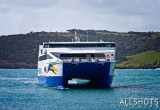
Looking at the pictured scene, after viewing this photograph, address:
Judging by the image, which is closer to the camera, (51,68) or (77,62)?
(77,62)

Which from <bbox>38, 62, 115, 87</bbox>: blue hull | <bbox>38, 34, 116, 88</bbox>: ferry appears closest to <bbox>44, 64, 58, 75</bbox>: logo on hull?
<bbox>38, 34, 116, 88</bbox>: ferry

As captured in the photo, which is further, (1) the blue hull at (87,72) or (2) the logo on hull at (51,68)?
(2) the logo on hull at (51,68)

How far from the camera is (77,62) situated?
4494 centimetres

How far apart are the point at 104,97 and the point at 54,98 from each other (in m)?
5.25

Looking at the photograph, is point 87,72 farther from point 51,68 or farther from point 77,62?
point 51,68

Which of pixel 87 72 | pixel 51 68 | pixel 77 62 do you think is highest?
pixel 77 62

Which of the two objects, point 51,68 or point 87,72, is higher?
point 51,68

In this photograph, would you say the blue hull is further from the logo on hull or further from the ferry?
the logo on hull

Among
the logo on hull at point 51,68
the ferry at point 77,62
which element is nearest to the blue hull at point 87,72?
the ferry at point 77,62

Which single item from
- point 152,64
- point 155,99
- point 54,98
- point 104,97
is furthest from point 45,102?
point 152,64

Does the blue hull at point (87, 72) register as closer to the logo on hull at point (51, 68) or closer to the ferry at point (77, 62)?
the ferry at point (77, 62)

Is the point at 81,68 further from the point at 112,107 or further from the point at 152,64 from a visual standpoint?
the point at 152,64

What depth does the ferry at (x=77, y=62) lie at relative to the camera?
45.4 metres

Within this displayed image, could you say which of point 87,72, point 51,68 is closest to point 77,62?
point 87,72
